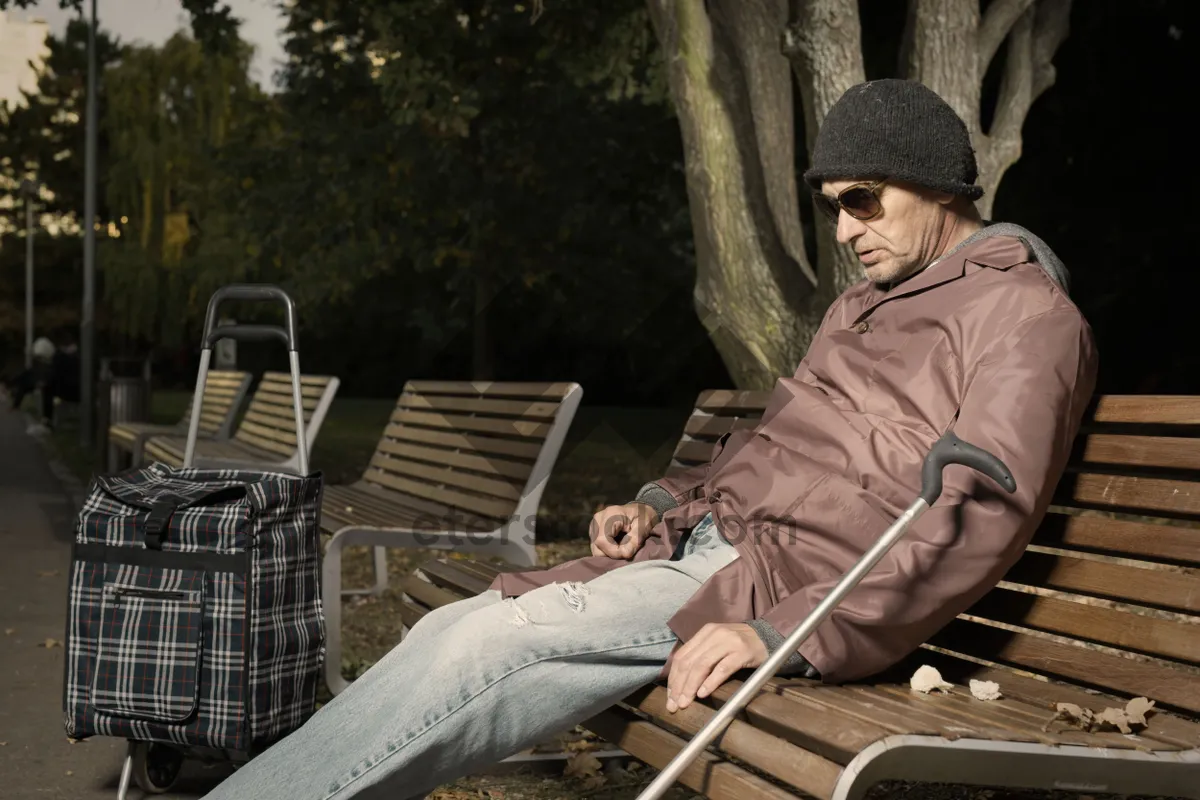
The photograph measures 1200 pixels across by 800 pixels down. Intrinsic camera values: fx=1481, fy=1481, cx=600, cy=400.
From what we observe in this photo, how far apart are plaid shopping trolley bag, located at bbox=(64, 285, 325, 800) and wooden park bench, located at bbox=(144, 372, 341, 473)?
376 centimetres

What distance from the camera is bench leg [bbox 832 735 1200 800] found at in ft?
7.51

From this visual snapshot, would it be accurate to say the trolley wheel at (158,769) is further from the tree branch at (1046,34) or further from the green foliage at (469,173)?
the green foliage at (469,173)

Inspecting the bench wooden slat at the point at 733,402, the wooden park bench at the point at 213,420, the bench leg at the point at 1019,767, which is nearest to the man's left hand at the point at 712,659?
the bench leg at the point at 1019,767

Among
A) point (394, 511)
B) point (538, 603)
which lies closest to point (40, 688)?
point (394, 511)

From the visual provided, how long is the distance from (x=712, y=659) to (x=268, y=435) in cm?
742

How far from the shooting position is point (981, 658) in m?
3.10

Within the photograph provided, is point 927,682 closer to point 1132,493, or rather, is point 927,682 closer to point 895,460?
point 895,460

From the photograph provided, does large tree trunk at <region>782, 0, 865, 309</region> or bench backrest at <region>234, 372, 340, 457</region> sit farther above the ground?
large tree trunk at <region>782, 0, 865, 309</region>

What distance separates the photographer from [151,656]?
385cm

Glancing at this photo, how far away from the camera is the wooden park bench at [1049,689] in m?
2.38

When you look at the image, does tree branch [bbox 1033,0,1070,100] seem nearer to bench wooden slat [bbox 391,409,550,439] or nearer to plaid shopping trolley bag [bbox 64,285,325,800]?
bench wooden slat [bbox 391,409,550,439]

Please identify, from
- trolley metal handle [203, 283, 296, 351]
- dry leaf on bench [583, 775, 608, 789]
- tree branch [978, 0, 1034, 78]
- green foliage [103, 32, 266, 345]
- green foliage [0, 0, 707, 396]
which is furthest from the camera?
green foliage [103, 32, 266, 345]

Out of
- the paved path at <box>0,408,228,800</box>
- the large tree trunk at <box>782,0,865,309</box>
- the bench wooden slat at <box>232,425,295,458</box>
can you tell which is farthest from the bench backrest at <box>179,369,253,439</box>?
the large tree trunk at <box>782,0,865,309</box>

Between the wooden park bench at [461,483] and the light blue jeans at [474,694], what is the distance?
221 centimetres
